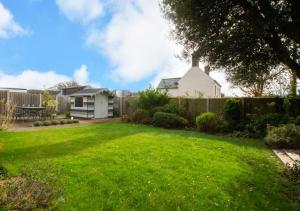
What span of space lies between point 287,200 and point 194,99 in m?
12.9

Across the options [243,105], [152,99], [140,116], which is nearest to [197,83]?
[152,99]

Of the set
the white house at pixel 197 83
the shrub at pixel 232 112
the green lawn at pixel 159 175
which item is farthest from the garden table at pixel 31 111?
the white house at pixel 197 83

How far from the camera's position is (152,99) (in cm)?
1889

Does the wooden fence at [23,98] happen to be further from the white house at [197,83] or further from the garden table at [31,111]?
the white house at [197,83]

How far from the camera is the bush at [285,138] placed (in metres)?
9.49

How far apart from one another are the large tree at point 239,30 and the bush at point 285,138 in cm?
351

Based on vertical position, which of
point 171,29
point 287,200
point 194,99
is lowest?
point 287,200

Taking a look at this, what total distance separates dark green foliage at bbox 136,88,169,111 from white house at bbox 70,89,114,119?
450cm

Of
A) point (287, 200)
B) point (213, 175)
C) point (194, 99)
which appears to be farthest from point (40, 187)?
point (194, 99)

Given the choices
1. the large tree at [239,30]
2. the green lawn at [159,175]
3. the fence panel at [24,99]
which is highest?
the large tree at [239,30]

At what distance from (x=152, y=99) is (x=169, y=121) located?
4.01 meters

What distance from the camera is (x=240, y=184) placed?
5.75 metres

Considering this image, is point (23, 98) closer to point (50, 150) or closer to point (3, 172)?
point (50, 150)

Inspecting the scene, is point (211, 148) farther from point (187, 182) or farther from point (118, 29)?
point (118, 29)
